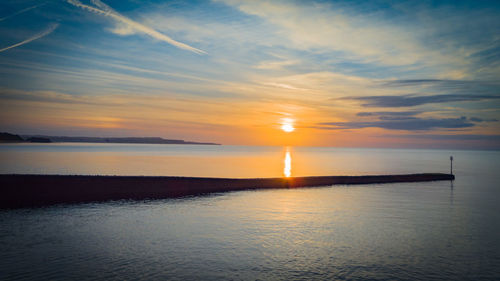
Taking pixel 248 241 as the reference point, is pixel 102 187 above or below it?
above

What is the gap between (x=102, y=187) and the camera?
1577 inches

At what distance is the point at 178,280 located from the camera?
1396 centimetres

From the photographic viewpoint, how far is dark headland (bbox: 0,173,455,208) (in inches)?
1356

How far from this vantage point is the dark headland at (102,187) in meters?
34.4

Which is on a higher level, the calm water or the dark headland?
the dark headland

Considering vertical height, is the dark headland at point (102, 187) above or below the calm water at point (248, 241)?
above

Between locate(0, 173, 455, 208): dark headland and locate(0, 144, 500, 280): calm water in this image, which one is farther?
locate(0, 173, 455, 208): dark headland

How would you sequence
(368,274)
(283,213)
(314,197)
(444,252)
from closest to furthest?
1. (368,274)
2. (444,252)
3. (283,213)
4. (314,197)

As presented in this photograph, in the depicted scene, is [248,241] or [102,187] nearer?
[248,241]

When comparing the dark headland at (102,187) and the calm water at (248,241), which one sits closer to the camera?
the calm water at (248,241)

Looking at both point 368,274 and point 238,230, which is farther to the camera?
point 238,230

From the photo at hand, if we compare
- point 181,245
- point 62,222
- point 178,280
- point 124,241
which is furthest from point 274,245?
point 62,222

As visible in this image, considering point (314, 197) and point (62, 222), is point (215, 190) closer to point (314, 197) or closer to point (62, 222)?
point (314, 197)

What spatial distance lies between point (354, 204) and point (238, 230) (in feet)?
58.8
